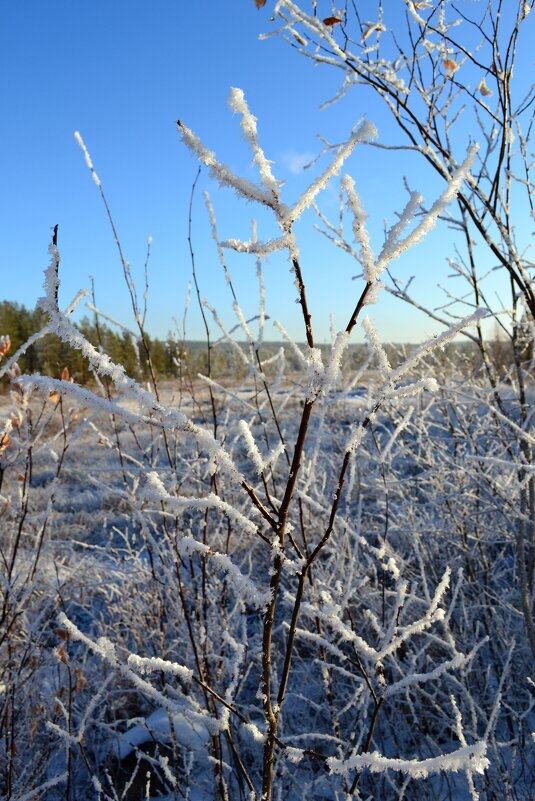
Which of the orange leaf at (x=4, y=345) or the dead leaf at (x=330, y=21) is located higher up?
the dead leaf at (x=330, y=21)

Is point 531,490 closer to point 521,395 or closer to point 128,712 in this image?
point 521,395

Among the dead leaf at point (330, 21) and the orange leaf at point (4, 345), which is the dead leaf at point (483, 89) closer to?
the dead leaf at point (330, 21)

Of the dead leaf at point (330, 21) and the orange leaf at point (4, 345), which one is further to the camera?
the orange leaf at point (4, 345)

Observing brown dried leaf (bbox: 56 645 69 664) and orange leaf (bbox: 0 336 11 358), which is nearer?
brown dried leaf (bbox: 56 645 69 664)

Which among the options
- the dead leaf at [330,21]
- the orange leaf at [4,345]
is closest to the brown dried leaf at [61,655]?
the orange leaf at [4,345]

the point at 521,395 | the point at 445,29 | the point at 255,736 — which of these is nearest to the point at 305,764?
the point at 521,395

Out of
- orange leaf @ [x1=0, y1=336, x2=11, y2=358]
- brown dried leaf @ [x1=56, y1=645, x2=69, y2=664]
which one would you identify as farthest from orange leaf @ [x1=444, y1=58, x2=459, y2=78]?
brown dried leaf @ [x1=56, y1=645, x2=69, y2=664]

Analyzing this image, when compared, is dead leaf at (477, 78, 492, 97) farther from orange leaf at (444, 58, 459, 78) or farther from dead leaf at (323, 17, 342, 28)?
dead leaf at (323, 17, 342, 28)

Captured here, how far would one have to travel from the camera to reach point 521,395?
192 cm

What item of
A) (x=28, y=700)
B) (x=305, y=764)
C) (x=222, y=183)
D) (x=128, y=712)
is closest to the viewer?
(x=222, y=183)

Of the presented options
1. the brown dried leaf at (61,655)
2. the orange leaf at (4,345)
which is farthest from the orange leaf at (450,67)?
the brown dried leaf at (61,655)

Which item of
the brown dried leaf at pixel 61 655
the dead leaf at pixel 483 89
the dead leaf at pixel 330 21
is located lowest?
the brown dried leaf at pixel 61 655

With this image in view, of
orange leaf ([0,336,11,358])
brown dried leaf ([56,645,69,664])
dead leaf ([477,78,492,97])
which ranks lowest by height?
brown dried leaf ([56,645,69,664])

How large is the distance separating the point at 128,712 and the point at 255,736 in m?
3.35
